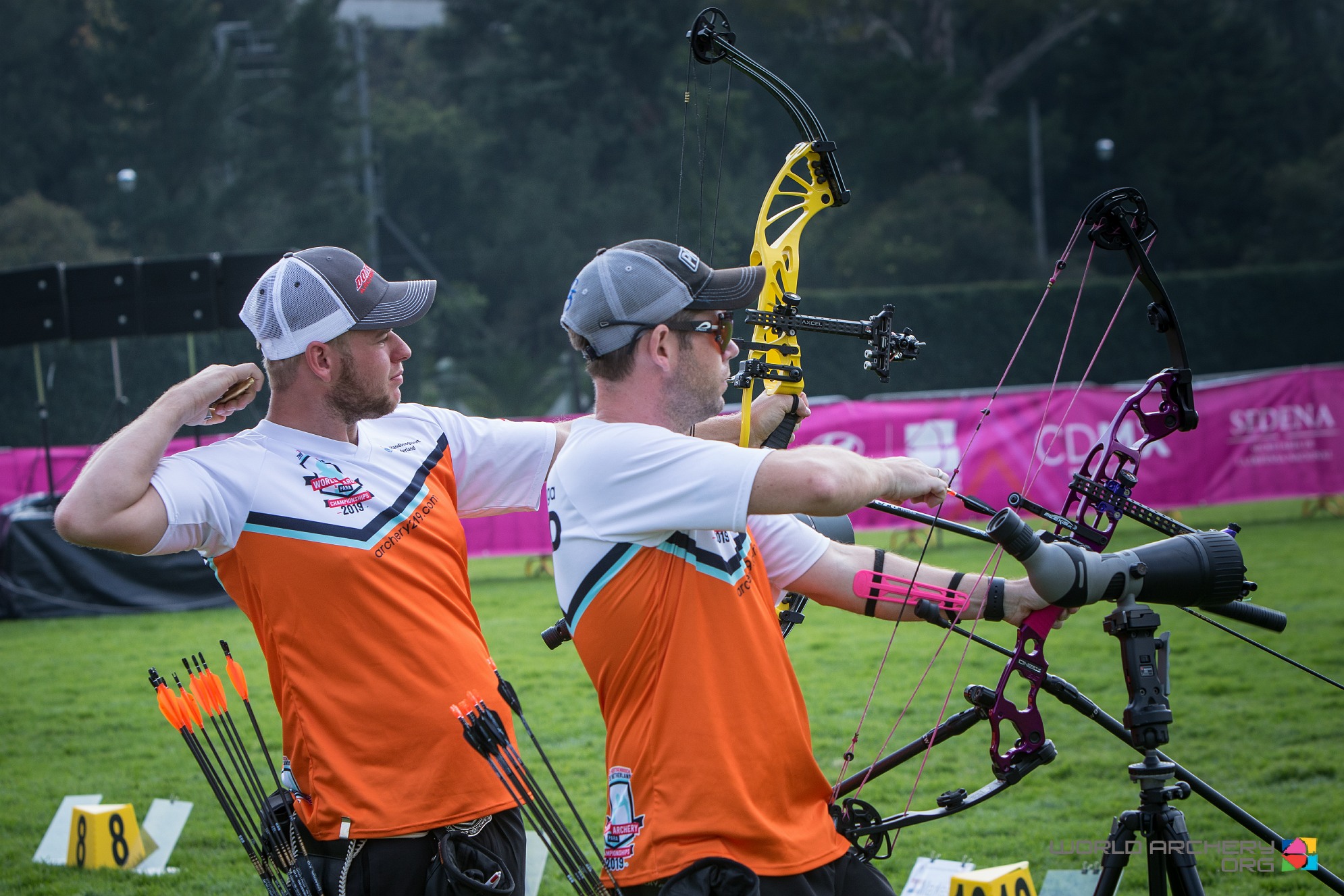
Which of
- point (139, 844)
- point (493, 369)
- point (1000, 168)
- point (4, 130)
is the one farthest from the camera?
point (1000, 168)

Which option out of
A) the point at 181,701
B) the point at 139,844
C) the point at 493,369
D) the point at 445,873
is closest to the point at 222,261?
the point at 139,844

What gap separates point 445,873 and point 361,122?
34446 millimetres

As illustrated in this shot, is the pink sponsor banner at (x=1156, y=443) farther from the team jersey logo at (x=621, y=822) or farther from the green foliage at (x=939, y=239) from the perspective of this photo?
the green foliage at (x=939, y=239)

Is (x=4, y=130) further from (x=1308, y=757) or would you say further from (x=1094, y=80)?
(x=1308, y=757)

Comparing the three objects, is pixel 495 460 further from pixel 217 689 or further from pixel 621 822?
pixel 621 822

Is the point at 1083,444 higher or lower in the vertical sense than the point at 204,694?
lower

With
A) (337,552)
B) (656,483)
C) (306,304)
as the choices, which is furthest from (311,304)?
(656,483)

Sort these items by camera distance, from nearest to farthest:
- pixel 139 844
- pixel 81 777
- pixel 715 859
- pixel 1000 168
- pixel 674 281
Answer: pixel 715 859
pixel 674 281
pixel 139 844
pixel 81 777
pixel 1000 168

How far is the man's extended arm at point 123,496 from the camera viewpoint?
2330mm

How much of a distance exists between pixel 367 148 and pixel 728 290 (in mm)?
36243

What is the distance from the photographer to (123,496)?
2354 millimetres

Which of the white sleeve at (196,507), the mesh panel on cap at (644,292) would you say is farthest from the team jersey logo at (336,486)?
the mesh panel on cap at (644,292)

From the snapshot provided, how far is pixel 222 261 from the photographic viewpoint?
12.0m

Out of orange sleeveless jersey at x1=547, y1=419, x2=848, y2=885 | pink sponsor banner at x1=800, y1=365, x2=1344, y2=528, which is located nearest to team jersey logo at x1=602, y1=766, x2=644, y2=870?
orange sleeveless jersey at x1=547, y1=419, x2=848, y2=885
